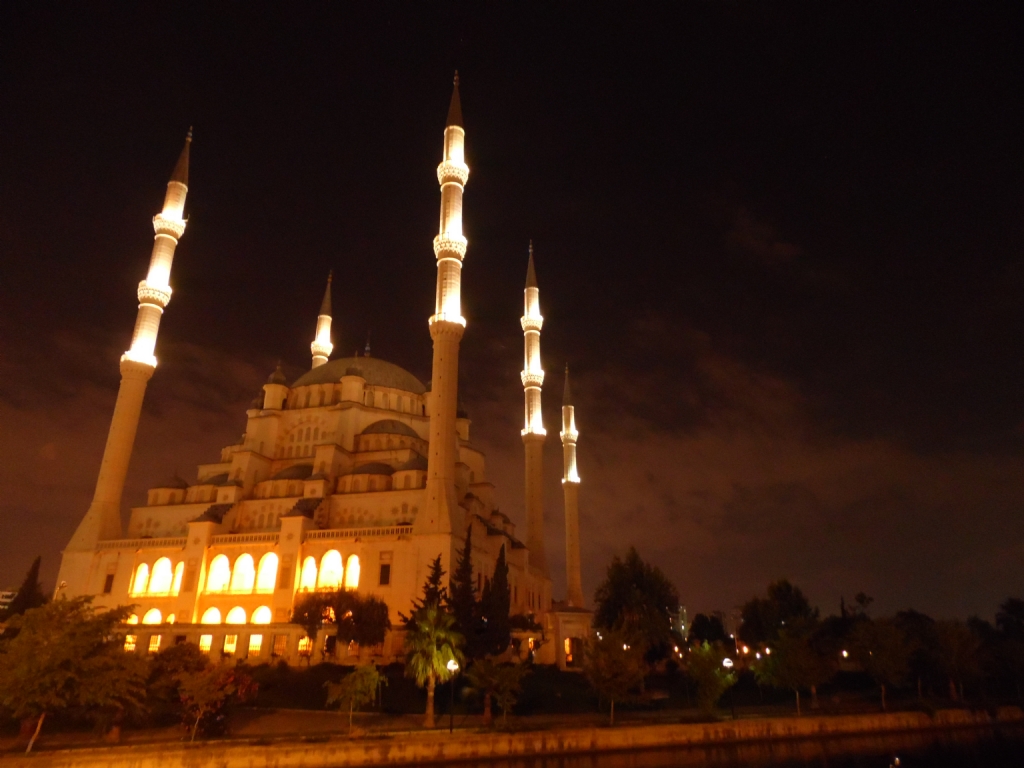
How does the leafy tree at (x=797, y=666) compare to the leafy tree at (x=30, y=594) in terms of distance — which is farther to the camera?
the leafy tree at (x=30, y=594)

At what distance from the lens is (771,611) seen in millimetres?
61406

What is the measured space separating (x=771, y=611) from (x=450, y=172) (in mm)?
44617

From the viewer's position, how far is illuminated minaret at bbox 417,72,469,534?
131 feet

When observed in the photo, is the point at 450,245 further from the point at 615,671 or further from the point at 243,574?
the point at 615,671

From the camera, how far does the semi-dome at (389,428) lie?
168 ft

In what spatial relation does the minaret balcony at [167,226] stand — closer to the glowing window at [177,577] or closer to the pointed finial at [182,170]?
the pointed finial at [182,170]

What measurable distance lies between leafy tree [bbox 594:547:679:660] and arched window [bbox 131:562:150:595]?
28226mm

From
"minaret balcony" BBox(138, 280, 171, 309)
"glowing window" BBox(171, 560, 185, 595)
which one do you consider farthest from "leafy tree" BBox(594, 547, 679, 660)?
"minaret balcony" BBox(138, 280, 171, 309)

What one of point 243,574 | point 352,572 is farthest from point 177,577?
point 352,572

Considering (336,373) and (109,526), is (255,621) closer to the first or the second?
(109,526)

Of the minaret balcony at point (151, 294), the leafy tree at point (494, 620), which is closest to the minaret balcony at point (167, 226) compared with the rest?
the minaret balcony at point (151, 294)

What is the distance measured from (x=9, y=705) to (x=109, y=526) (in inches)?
1110

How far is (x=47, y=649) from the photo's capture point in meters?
19.7

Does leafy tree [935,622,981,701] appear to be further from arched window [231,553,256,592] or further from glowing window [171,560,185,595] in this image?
glowing window [171,560,185,595]
